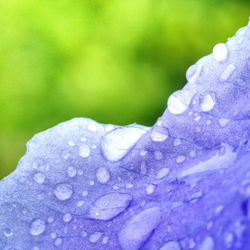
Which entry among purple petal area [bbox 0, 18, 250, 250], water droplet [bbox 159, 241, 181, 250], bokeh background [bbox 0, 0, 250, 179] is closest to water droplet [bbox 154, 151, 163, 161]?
purple petal area [bbox 0, 18, 250, 250]

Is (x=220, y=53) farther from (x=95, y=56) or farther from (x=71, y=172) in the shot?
(x=95, y=56)

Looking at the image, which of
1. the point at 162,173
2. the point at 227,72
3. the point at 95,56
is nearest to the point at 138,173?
the point at 162,173

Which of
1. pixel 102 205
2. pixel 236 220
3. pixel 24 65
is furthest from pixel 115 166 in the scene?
pixel 24 65

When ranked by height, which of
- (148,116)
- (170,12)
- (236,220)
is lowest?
(148,116)

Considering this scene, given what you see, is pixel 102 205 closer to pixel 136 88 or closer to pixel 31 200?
pixel 31 200

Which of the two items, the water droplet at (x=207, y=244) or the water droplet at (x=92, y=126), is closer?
the water droplet at (x=207, y=244)

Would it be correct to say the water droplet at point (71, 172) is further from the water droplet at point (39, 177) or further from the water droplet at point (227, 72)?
the water droplet at point (227, 72)

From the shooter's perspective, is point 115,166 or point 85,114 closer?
point 115,166

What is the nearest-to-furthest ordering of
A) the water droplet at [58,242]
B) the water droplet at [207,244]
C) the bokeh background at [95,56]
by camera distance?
the water droplet at [207,244], the water droplet at [58,242], the bokeh background at [95,56]

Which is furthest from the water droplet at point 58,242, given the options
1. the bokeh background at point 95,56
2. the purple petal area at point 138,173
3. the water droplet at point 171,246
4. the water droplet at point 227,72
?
the bokeh background at point 95,56
